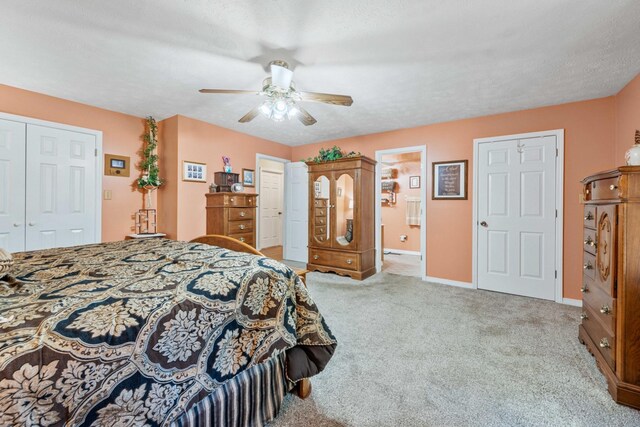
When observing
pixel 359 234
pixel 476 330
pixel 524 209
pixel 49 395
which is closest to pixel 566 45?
pixel 524 209

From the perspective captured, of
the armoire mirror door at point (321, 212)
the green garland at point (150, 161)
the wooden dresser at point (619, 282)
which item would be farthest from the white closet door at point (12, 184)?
the wooden dresser at point (619, 282)

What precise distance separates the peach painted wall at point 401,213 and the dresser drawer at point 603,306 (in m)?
4.22

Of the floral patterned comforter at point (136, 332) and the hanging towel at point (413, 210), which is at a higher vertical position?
the hanging towel at point (413, 210)

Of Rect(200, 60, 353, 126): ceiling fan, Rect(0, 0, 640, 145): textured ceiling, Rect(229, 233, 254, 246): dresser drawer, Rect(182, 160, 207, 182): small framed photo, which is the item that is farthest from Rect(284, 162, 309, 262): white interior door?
Rect(200, 60, 353, 126): ceiling fan

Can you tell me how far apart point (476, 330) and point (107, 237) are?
4373mm

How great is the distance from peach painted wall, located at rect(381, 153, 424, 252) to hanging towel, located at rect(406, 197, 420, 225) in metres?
0.11

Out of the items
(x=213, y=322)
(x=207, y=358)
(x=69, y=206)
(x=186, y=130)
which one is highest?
(x=186, y=130)

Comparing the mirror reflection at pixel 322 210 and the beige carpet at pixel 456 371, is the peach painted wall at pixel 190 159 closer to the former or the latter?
the mirror reflection at pixel 322 210

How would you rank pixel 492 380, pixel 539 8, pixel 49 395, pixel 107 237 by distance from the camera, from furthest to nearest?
pixel 107 237, pixel 492 380, pixel 539 8, pixel 49 395

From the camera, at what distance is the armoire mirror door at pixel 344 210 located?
4070 mm

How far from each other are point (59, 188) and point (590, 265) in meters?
5.21

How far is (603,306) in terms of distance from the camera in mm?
1730

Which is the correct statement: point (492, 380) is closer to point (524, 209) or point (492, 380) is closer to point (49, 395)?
point (49, 395)

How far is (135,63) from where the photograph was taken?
Answer: 2.29 metres
